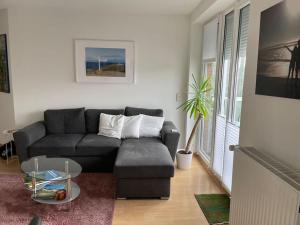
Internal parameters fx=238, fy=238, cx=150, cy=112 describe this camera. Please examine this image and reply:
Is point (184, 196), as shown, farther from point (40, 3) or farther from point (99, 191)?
point (40, 3)

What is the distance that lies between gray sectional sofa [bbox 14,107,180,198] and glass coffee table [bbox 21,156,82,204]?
1.59 feet

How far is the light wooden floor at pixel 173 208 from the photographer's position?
2.33 meters

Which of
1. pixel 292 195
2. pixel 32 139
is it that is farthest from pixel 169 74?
pixel 292 195

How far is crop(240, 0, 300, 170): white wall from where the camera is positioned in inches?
55.4

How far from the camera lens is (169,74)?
4.11 m

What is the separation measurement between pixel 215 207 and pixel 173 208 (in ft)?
1.49

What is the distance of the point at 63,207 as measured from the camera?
8.18ft

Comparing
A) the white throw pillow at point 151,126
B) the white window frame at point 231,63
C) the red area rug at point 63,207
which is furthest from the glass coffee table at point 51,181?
the white window frame at point 231,63

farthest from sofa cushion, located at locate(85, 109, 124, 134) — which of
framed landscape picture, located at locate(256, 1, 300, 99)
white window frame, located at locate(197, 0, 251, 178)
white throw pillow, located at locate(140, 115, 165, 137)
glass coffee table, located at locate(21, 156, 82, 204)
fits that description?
framed landscape picture, located at locate(256, 1, 300, 99)

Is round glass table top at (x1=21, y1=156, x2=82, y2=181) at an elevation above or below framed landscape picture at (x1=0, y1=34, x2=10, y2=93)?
below

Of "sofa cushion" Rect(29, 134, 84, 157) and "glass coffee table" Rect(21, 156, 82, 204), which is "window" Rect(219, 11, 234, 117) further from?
"sofa cushion" Rect(29, 134, 84, 157)

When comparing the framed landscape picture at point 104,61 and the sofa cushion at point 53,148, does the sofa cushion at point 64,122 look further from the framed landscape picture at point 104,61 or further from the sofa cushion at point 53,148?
the framed landscape picture at point 104,61

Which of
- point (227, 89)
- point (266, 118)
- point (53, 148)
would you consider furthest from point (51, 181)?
point (227, 89)

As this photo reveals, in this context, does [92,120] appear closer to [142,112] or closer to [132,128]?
[132,128]
